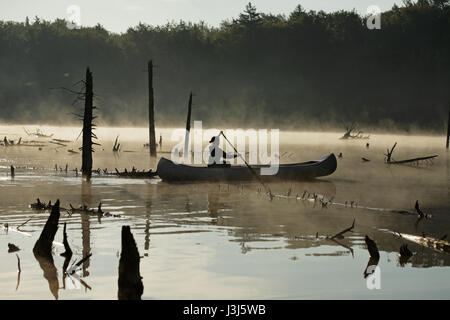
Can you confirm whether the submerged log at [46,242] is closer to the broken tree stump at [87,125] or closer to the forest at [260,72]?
the broken tree stump at [87,125]

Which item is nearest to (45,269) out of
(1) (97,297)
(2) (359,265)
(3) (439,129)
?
(1) (97,297)

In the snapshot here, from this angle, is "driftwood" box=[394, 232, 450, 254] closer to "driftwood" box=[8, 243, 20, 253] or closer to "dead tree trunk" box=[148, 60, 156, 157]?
"driftwood" box=[8, 243, 20, 253]

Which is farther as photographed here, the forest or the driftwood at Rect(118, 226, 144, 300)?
the forest

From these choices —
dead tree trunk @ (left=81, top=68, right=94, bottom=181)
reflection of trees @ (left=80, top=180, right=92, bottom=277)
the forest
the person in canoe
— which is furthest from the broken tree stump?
the forest

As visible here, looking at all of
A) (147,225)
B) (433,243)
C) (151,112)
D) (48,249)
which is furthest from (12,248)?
(151,112)

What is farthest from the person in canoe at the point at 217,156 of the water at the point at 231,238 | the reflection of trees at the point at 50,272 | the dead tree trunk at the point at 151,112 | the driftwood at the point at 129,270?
the driftwood at the point at 129,270

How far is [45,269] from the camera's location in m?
15.3

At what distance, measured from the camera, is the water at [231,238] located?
14344 millimetres

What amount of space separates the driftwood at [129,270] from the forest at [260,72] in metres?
92.7

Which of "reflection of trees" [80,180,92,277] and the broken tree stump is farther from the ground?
the broken tree stump

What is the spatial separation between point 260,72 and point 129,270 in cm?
11414

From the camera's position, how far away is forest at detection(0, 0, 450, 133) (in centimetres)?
11275

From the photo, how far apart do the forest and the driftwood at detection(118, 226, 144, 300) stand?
92.7 meters

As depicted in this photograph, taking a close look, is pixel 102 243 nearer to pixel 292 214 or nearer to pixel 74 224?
pixel 74 224
